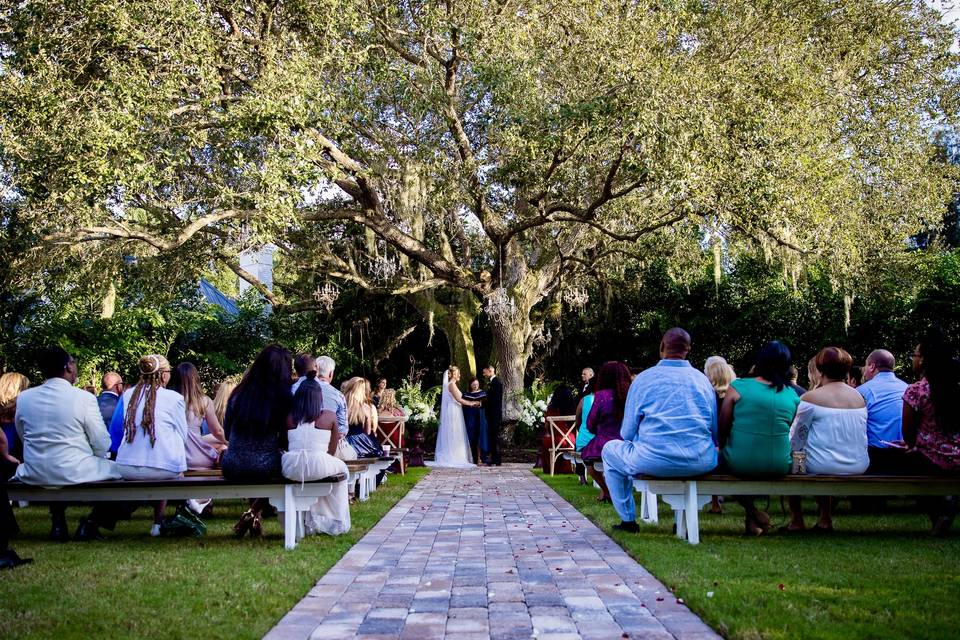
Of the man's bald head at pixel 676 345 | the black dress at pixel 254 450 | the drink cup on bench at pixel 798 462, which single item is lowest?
the drink cup on bench at pixel 798 462

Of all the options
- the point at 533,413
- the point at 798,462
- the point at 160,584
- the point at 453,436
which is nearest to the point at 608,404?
the point at 798,462

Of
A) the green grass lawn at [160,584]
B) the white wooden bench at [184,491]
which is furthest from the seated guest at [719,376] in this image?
the white wooden bench at [184,491]

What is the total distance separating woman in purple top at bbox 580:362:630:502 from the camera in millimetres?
9398

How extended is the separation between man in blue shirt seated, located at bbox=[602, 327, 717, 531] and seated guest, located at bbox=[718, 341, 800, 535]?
145 mm

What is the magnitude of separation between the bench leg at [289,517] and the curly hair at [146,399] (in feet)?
4.40

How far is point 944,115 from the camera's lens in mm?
21031

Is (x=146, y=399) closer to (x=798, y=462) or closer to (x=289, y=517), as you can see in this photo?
(x=289, y=517)

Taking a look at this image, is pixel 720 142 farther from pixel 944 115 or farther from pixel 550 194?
pixel 944 115

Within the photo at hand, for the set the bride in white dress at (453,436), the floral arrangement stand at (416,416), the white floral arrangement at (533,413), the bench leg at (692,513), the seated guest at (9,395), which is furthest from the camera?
the white floral arrangement at (533,413)

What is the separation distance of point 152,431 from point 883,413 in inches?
253

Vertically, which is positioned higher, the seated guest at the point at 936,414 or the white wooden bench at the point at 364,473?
the seated guest at the point at 936,414

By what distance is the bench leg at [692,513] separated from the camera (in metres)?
6.97

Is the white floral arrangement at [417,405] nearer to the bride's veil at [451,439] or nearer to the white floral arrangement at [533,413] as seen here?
the bride's veil at [451,439]

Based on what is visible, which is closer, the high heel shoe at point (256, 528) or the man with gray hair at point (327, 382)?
the high heel shoe at point (256, 528)
